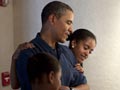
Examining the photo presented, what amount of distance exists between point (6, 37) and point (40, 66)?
3.50 ft

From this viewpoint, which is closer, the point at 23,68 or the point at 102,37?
the point at 23,68

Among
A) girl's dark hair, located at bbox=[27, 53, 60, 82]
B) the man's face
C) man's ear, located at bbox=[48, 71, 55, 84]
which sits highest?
the man's face

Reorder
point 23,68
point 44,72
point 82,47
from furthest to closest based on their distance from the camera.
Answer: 1. point 82,47
2. point 23,68
3. point 44,72

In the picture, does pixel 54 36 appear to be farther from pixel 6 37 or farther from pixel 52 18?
pixel 6 37

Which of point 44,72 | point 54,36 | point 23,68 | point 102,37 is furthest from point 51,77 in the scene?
point 102,37

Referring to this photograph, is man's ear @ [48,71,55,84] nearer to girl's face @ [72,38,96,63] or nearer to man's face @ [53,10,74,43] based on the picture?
man's face @ [53,10,74,43]

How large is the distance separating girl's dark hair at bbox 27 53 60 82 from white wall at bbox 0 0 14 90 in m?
0.96

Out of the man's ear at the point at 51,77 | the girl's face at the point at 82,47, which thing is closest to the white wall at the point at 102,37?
the girl's face at the point at 82,47

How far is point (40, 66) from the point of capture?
41.2 inches

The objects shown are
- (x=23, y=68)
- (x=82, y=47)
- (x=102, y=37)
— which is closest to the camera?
(x=23, y=68)

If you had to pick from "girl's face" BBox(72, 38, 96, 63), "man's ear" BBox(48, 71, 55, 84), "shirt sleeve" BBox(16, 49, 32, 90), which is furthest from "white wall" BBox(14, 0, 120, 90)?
"man's ear" BBox(48, 71, 55, 84)

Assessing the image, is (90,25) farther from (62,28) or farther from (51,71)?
(51,71)

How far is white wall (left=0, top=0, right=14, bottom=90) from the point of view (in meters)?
1.98

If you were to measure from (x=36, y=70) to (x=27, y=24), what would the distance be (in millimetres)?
1111
